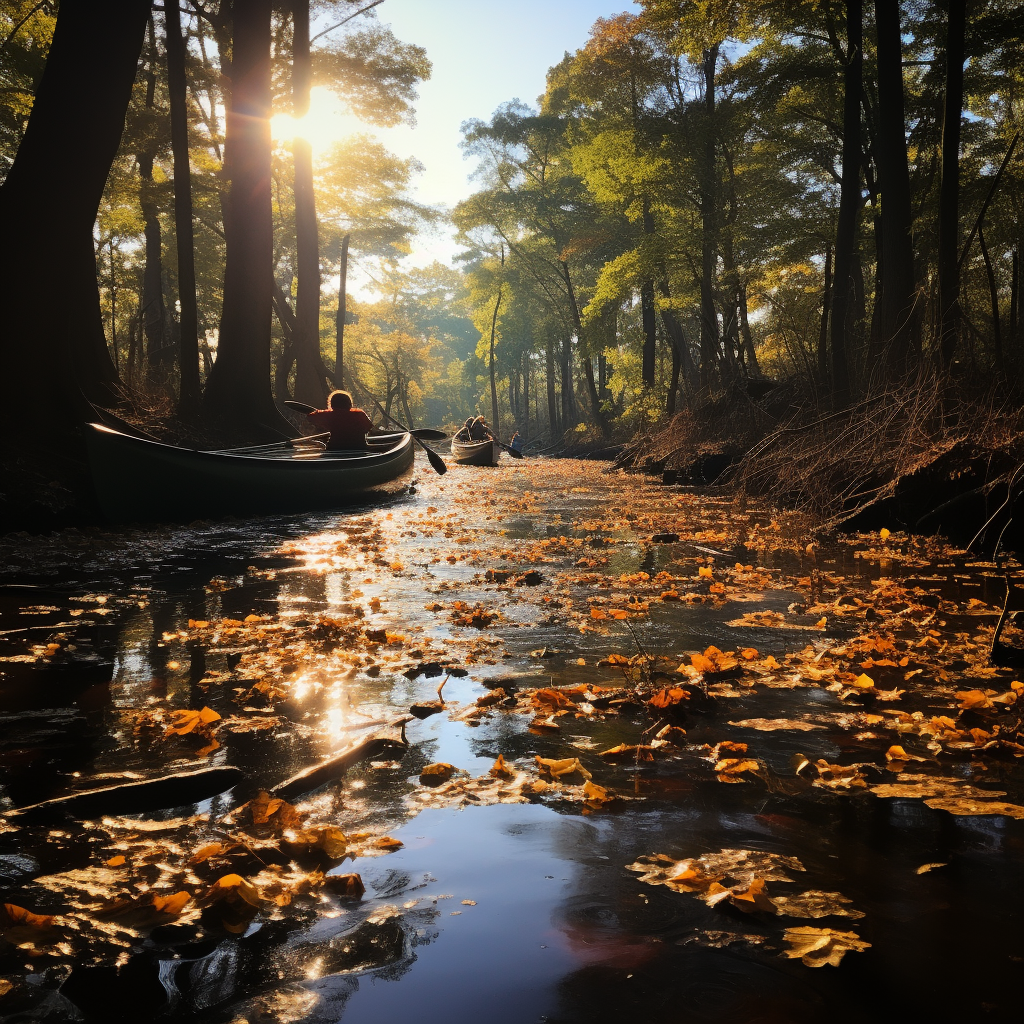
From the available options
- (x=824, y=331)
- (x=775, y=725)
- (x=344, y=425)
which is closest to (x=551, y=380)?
(x=344, y=425)

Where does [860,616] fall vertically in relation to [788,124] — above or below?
below

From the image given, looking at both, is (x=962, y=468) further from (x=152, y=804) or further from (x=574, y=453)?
(x=574, y=453)

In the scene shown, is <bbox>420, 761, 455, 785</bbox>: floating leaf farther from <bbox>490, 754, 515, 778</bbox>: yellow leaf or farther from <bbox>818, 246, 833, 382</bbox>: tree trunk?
<bbox>818, 246, 833, 382</bbox>: tree trunk

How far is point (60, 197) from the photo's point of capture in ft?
32.1

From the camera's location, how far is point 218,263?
99.8 ft

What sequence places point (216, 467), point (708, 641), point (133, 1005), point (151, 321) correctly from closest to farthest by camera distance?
1. point (133, 1005)
2. point (708, 641)
3. point (216, 467)
4. point (151, 321)

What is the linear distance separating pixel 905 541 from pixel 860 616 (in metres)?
3.44

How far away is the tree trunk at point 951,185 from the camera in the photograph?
829cm

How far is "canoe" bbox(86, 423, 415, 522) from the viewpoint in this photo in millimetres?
8398

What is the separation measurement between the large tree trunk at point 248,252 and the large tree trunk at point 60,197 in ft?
13.8

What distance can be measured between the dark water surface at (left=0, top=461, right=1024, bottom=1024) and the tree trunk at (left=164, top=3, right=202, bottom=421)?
31.2 feet

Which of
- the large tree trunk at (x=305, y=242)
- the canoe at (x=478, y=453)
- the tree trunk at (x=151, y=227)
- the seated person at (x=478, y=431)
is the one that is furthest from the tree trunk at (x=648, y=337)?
the tree trunk at (x=151, y=227)

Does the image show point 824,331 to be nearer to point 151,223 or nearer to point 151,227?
point 151,223

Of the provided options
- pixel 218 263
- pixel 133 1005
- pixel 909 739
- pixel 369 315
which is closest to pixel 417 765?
pixel 133 1005
